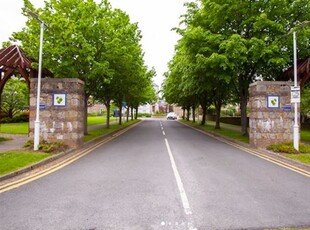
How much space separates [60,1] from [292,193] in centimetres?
1640

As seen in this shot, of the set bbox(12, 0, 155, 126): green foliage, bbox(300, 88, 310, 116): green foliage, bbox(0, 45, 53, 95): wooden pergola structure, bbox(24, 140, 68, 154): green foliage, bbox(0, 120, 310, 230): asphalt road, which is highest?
bbox(12, 0, 155, 126): green foliage

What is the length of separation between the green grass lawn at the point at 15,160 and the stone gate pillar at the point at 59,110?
236 centimetres

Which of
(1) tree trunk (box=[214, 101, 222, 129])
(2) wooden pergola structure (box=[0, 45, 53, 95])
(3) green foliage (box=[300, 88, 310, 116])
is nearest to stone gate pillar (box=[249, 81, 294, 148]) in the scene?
(2) wooden pergola structure (box=[0, 45, 53, 95])

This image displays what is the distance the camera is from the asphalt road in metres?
4.71

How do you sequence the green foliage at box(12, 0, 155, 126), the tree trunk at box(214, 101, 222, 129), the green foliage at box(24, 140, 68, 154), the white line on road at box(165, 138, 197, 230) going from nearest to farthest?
the white line on road at box(165, 138, 197, 230) → the green foliage at box(24, 140, 68, 154) → the green foliage at box(12, 0, 155, 126) → the tree trunk at box(214, 101, 222, 129)

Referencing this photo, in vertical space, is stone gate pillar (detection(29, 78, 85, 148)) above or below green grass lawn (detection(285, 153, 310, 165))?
above

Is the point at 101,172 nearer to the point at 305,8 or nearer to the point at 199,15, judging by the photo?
the point at 199,15

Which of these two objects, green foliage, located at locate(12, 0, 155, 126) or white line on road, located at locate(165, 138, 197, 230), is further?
green foliage, located at locate(12, 0, 155, 126)

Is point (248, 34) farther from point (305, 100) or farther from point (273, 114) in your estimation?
point (305, 100)

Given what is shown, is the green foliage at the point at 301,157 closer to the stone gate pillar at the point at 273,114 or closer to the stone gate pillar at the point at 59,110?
the stone gate pillar at the point at 273,114

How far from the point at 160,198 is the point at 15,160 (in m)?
6.15

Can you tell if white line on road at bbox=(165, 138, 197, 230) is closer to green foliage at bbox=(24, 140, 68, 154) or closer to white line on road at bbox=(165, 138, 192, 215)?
white line on road at bbox=(165, 138, 192, 215)

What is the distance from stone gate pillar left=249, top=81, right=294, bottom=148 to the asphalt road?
16.6 feet

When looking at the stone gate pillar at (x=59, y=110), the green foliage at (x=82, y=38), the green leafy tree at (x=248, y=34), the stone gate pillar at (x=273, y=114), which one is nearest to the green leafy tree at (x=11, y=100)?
the green foliage at (x=82, y=38)
